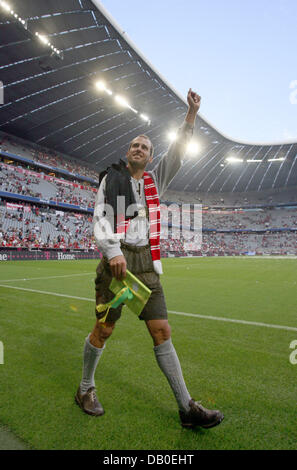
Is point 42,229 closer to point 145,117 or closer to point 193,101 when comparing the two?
point 145,117

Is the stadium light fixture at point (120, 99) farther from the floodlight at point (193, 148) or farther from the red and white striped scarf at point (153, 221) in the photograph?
the red and white striped scarf at point (153, 221)

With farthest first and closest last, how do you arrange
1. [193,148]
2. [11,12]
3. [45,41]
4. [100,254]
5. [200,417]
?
1. [193,148]
2. [100,254]
3. [45,41]
4. [11,12]
5. [200,417]

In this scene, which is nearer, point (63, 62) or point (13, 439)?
point (13, 439)

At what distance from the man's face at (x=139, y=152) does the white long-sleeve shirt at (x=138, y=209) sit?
15cm

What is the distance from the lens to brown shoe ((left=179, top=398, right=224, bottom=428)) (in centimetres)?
200

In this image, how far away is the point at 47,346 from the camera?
11.9ft

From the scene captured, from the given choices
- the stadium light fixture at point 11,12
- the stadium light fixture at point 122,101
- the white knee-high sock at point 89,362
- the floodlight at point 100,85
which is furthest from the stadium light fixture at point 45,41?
the white knee-high sock at point 89,362

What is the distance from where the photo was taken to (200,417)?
199 cm

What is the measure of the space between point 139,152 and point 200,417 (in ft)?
6.78

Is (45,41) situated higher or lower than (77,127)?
higher

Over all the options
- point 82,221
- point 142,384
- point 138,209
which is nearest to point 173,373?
point 142,384
